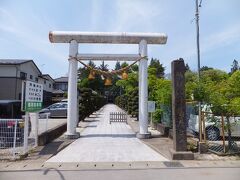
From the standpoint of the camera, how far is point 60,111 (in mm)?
27766

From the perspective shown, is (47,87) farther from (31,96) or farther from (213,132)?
(213,132)

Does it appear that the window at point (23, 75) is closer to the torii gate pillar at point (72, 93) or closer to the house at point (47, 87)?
the house at point (47, 87)

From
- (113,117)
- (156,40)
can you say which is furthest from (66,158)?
(113,117)

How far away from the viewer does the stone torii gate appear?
14078 mm

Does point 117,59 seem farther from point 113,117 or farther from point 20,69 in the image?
point 20,69

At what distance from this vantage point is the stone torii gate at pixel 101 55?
1408 cm

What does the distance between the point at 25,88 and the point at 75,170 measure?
3930 millimetres

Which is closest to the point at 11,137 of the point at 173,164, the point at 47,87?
the point at 173,164

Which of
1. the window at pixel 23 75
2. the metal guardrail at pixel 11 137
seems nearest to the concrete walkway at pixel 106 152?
the metal guardrail at pixel 11 137

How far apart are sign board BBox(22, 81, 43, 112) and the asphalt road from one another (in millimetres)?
3031

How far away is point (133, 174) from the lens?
7.20m

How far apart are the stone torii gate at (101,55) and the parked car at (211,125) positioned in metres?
2.19

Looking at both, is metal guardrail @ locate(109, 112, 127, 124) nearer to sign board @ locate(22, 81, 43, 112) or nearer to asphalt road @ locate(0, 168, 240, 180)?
sign board @ locate(22, 81, 43, 112)

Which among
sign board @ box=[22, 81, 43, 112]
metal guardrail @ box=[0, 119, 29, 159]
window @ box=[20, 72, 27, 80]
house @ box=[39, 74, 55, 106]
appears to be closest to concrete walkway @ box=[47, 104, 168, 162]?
metal guardrail @ box=[0, 119, 29, 159]
